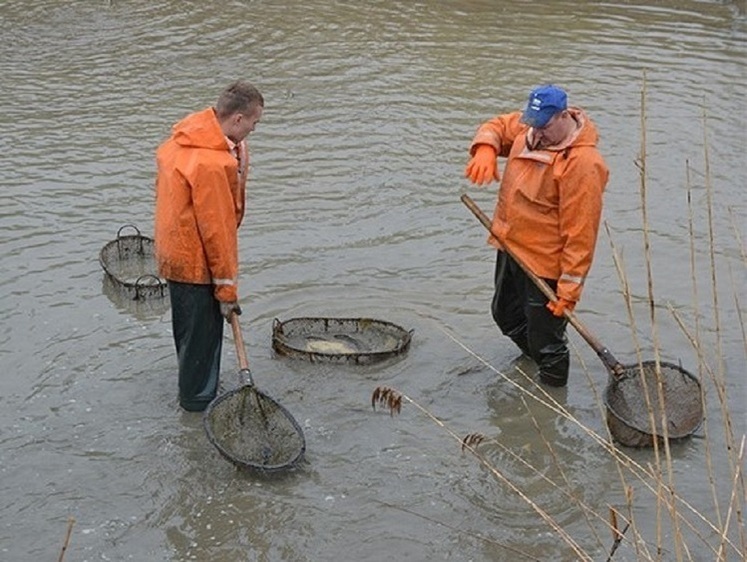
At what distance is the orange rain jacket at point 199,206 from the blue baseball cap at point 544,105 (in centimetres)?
162

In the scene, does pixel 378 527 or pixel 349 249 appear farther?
pixel 349 249

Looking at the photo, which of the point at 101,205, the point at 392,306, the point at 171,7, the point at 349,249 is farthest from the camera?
the point at 171,7

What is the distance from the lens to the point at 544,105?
6020 mm

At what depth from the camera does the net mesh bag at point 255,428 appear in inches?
237

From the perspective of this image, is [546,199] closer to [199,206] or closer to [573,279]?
[573,279]

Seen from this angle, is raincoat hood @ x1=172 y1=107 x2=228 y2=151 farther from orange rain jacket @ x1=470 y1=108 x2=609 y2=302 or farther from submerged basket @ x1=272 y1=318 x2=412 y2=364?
submerged basket @ x1=272 y1=318 x2=412 y2=364

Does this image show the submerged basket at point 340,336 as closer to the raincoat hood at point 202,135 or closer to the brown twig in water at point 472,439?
the raincoat hood at point 202,135

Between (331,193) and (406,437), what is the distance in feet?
12.9

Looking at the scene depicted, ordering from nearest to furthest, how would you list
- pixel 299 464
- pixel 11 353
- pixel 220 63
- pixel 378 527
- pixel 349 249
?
pixel 378 527 → pixel 299 464 → pixel 11 353 → pixel 349 249 → pixel 220 63

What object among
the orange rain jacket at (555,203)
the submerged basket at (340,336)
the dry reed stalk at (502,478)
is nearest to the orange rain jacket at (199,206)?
the dry reed stalk at (502,478)

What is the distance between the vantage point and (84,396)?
22.4ft

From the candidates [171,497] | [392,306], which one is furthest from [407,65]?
[171,497]

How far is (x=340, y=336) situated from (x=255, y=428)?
5.41 feet

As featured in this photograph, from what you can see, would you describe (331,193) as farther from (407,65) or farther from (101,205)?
(407,65)
